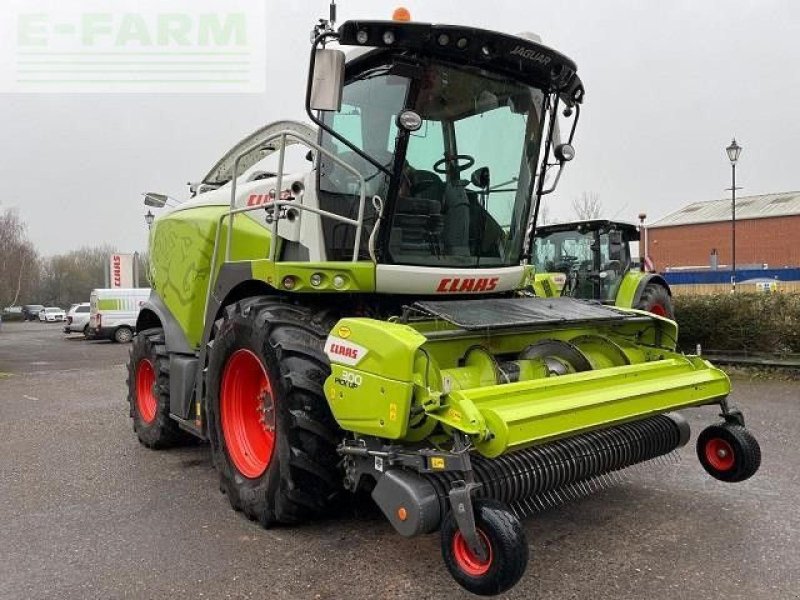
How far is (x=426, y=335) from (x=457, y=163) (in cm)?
123

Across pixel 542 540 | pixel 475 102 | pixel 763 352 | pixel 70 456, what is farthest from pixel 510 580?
pixel 763 352

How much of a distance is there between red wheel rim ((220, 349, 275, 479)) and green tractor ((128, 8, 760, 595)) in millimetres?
12

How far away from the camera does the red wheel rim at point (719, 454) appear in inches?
158

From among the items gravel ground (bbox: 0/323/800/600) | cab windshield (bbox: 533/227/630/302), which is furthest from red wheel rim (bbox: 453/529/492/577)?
cab windshield (bbox: 533/227/630/302)

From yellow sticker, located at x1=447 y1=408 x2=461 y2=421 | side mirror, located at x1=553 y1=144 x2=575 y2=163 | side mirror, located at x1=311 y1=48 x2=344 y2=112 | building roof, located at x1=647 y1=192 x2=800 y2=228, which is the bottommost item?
yellow sticker, located at x1=447 y1=408 x2=461 y2=421

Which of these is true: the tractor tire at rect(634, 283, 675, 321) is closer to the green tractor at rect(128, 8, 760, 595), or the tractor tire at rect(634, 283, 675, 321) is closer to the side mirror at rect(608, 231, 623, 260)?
the side mirror at rect(608, 231, 623, 260)

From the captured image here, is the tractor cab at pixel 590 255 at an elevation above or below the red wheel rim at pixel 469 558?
above

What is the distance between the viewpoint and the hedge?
32.5 feet

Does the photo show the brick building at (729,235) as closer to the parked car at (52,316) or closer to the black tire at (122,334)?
the black tire at (122,334)

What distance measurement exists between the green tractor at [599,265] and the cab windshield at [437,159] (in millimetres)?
5649

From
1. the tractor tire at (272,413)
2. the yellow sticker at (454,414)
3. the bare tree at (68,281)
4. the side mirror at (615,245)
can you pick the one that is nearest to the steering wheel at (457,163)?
the tractor tire at (272,413)

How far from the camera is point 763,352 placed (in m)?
10.0

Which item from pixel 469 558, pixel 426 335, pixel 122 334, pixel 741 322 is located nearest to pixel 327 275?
pixel 426 335

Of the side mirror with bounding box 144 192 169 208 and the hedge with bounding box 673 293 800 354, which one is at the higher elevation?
the side mirror with bounding box 144 192 169 208
